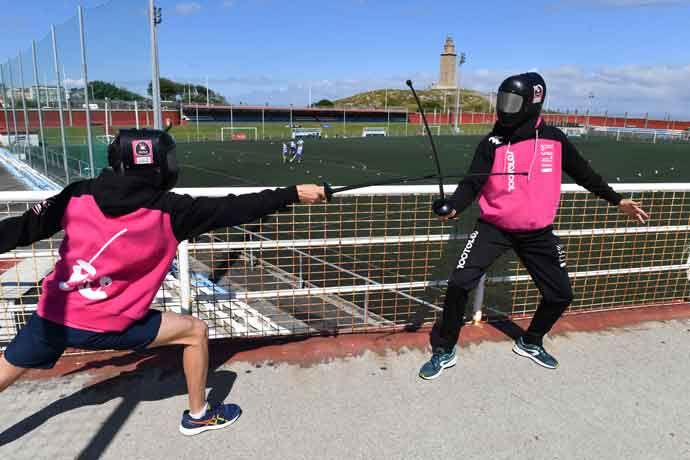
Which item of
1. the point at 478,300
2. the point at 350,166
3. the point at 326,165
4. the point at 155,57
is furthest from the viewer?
the point at 326,165

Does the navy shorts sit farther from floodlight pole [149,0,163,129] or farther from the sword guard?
floodlight pole [149,0,163,129]

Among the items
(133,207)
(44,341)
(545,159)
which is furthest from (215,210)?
(545,159)

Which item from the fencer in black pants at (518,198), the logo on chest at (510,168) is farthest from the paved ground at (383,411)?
the logo on chest at (510,168)

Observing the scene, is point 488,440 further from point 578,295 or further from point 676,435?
point 578,295

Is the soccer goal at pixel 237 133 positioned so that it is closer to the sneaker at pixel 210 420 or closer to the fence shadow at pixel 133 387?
the fence shadow at pixel 133 387

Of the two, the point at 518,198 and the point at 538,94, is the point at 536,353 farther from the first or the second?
the point at 538,94

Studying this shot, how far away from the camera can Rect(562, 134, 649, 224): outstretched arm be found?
11.2 ft

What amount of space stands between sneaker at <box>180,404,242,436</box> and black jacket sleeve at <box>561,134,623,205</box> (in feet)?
8.20

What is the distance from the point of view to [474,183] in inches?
132

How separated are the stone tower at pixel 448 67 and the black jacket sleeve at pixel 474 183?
14436 centimetres

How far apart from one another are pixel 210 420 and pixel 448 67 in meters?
148

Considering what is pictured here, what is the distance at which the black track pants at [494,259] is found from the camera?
335 centimetres

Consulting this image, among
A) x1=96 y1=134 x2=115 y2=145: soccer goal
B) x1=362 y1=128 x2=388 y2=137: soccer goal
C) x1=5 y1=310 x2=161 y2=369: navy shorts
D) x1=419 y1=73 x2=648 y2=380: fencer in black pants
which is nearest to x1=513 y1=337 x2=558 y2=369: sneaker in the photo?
x1=419 y1=73 x2=648 y2=380: fencer in black pants

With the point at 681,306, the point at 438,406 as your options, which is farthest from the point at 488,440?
the point at 681,306
